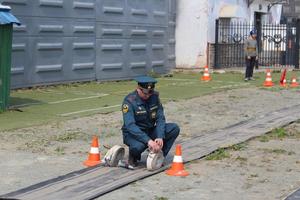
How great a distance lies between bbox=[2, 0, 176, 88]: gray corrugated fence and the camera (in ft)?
58.1

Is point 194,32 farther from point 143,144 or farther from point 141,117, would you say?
point 143,144

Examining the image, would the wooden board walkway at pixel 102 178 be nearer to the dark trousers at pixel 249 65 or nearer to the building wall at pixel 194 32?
the dark trousers at pixel 249 65

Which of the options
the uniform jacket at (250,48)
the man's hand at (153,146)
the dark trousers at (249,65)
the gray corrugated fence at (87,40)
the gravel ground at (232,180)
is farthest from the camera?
the uniform jacket at (250,48)

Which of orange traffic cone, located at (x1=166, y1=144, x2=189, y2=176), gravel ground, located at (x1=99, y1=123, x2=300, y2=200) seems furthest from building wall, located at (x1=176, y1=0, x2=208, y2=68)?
orange traffic cone, located at (x1=166, y1=144, x2=189, y2=176)

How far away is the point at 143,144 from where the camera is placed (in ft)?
26.5

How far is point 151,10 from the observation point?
23562mm

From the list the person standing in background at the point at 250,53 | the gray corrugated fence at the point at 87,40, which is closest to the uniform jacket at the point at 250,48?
the person standing in background at the point at 250,53

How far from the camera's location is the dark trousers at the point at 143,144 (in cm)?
812

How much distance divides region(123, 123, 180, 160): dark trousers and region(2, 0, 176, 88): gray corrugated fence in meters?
9.46

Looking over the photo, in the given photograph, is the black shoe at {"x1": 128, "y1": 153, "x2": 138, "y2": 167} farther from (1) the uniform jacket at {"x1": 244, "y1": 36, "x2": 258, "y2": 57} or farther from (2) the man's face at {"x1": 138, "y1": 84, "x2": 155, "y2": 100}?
(1) the uniform jacket at {"x1": 244, "y1": 36, "x2": 258, "y2": 57}

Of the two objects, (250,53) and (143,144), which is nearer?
(143,144)

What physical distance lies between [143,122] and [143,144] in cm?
35

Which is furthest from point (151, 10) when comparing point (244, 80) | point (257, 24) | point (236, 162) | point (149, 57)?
point (236, 162)

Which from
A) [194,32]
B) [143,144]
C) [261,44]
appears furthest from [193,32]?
[143,144]
